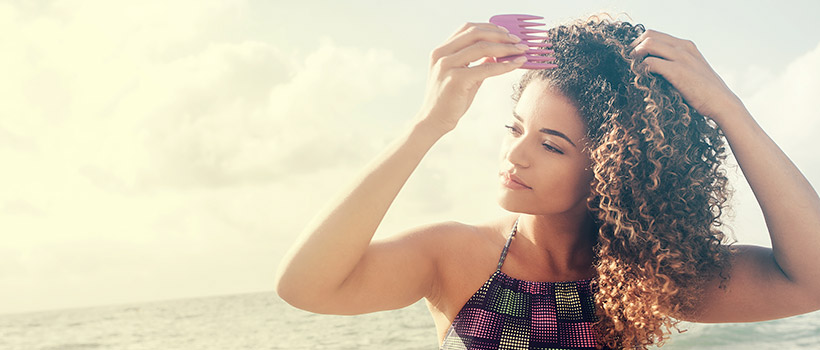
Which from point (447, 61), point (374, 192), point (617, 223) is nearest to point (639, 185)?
point (617, 223)

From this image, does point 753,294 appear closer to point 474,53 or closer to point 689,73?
point 689,73

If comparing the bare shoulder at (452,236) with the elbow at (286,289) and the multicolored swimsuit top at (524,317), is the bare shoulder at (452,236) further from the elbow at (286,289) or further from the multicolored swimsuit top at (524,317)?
the elbow at (286,289)

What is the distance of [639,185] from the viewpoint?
226cm

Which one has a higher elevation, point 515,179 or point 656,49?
point 656,49

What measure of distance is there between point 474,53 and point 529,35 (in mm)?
307

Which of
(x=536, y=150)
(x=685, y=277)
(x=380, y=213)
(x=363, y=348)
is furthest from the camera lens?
(x=363, y=348)

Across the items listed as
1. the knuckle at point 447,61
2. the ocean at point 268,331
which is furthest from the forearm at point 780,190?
the ocean at point 268,331

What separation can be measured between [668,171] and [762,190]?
32 cm

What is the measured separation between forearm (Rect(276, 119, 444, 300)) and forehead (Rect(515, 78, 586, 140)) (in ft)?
1.57

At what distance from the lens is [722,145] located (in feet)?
7.80

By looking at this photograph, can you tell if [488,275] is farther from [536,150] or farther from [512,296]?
[536,150]

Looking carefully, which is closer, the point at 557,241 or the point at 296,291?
the point at 296,291

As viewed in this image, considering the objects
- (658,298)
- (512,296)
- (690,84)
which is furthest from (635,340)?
(690,84)

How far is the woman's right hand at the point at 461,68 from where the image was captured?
1.93 m
